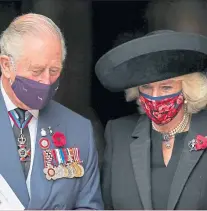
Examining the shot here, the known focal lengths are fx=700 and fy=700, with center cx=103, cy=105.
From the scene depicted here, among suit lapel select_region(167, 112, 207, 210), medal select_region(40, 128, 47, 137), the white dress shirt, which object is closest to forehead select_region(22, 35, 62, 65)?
the white dress shirt

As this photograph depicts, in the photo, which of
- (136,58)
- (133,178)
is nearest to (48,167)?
(133,178)

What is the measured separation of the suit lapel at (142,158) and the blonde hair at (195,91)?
0.21m

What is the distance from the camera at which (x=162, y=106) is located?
130 inches

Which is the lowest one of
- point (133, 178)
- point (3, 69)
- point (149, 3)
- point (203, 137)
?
point (133, 178)

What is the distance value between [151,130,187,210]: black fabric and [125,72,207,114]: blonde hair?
0.49 ft

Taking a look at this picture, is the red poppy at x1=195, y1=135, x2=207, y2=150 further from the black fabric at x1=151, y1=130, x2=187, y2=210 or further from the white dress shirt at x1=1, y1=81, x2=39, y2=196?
the white dress shirt at x1=1, y1=81, x2=39, y2=196

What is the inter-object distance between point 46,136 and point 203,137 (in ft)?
2.49

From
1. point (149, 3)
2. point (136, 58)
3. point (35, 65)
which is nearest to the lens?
point (35, 65)

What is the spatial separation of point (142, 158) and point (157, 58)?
0.50 meters

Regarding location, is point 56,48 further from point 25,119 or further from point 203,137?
point 203,137

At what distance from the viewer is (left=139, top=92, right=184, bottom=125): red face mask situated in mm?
3293

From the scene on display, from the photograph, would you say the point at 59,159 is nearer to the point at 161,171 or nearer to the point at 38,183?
the point at 38,183

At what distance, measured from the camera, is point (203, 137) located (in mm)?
3391

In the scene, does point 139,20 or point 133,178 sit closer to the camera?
point 133,178
